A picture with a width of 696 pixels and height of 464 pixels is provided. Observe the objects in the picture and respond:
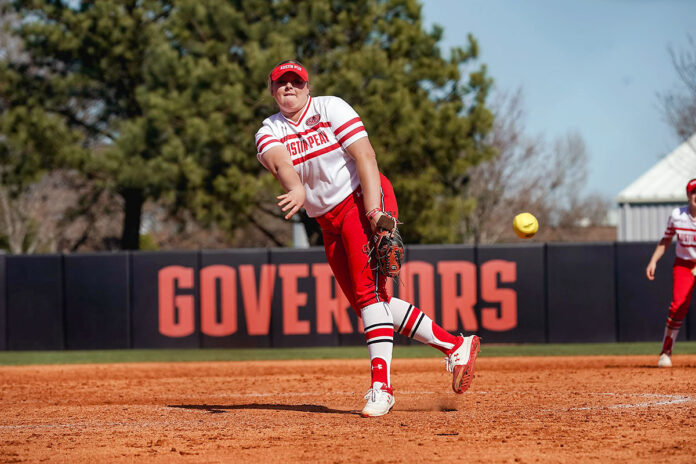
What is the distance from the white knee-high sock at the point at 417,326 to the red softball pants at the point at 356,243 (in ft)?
0.44

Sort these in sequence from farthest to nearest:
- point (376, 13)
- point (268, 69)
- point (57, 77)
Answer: point (57, 77) → point (376, 13) → point (268, 69)

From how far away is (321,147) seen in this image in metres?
5.38

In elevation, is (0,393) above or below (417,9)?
below

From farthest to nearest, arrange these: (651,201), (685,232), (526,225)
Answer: (651,201), (685,232), (526,225)

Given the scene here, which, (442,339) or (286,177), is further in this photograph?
(442,339)

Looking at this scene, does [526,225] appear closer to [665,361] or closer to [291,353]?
[665,361]

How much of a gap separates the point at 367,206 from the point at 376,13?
17.9m

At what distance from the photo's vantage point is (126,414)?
5961mm

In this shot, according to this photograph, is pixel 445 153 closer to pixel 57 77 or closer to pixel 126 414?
pixel 57 77

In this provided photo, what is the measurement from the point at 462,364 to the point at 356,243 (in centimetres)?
105

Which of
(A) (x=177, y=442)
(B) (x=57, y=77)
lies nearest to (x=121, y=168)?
(B) (x=57, y=77)

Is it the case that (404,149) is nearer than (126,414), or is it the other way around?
(126,414)

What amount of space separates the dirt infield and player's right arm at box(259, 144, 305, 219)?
1286 millimetres

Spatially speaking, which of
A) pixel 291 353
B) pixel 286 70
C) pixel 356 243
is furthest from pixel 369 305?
pixel 291 353
